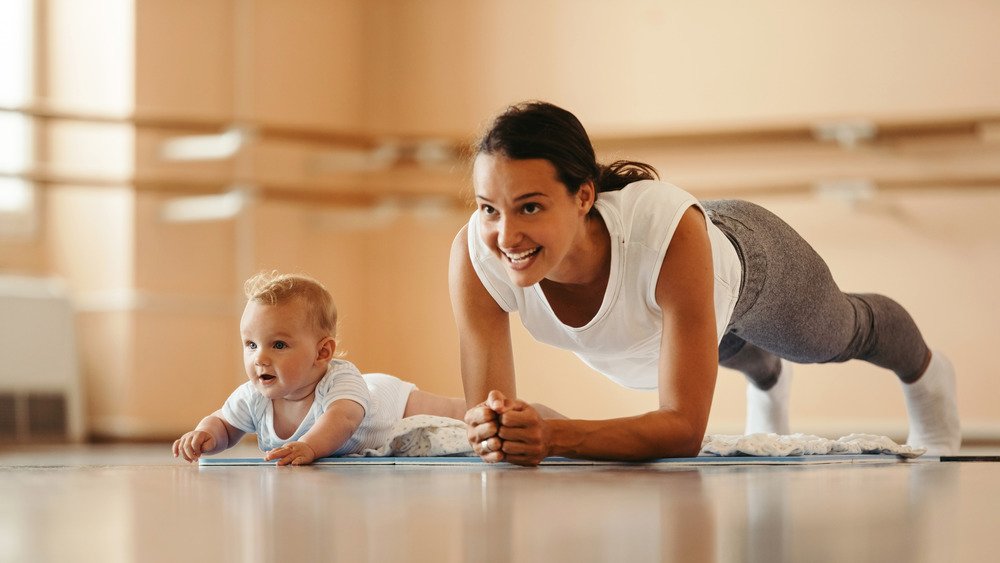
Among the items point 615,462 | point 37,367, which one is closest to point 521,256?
point 615,462

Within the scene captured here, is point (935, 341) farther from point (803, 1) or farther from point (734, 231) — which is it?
point (734, 231)

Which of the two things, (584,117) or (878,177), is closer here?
(878,177)

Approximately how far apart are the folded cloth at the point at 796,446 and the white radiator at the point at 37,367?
2.51 m

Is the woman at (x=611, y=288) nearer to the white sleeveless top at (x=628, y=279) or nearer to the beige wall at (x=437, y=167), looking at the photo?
the white sleeveless top at (x=628, y=279)

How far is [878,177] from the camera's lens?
3697mm

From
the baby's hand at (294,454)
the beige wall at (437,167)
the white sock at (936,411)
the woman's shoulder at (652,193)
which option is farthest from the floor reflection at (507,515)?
the beige wall at (437,167)

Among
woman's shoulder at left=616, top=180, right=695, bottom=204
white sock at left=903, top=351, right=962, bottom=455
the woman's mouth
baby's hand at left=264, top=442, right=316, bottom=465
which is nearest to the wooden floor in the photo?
baby's hand at left=264, top=442, right=316, bottom=465

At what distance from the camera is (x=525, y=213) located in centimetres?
146

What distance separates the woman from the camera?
4.73ft

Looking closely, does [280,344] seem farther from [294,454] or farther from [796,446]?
[796,446]

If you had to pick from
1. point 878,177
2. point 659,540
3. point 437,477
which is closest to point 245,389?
point 437,477

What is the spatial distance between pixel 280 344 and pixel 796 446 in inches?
28.2

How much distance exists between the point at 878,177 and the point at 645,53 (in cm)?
84

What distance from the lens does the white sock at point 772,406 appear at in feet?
7.54
